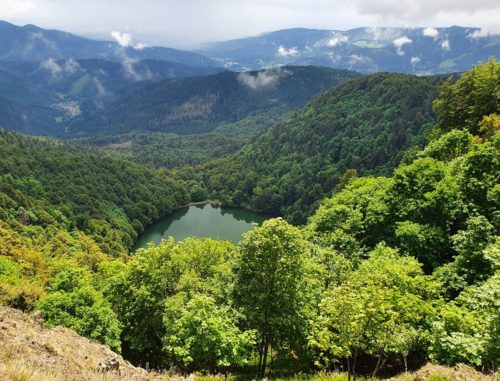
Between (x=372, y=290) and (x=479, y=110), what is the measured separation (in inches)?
2447

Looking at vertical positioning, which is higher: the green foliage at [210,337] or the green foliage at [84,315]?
the green foliage at [210,337]

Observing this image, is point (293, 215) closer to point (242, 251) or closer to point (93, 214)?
point (93, 214)

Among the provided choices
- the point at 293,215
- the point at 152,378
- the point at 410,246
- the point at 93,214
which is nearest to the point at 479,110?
the point at 410,246

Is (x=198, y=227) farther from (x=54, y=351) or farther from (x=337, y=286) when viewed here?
(x=54, y=351)

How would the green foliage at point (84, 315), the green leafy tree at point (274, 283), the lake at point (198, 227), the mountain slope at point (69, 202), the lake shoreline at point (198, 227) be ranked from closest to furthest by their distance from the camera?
the green leafy tree at point (274, 283) < the green foliage at point (84, 315) < the mountain slope at point (69, 202) < the lake shoreline at point (198, 227) < the lake at point (198, 227)

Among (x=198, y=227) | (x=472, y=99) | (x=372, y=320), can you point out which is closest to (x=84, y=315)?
(x=372, y=320)

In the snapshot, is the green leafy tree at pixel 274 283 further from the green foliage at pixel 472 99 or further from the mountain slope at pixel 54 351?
the green foliage at pixel 472 99

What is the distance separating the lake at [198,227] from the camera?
530 feet

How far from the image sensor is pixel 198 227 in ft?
576

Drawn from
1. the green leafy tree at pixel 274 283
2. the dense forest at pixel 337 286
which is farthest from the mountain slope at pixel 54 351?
the green leafy tree at pixel 274 283

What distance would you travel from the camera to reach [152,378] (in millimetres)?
18453

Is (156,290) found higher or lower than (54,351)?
lower

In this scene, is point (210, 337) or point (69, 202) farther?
point (69, 202)

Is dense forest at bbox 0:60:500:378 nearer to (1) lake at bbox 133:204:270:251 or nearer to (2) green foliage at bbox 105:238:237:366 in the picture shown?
(2) green foliage at bbox 105:238:237:366
